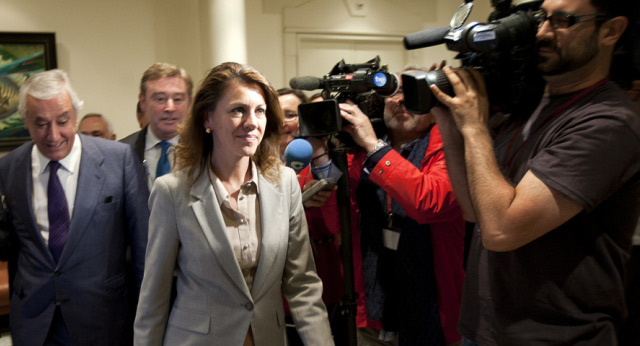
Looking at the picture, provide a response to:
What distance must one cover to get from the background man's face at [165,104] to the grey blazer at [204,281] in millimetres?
825

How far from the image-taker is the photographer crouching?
1.70 metres

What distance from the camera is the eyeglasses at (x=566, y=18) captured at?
1102mm

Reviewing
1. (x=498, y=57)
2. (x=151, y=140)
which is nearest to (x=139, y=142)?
(x=151, y=140)

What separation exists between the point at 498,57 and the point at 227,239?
2.80ft

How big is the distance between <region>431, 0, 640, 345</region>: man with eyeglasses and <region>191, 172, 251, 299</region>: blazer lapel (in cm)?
66

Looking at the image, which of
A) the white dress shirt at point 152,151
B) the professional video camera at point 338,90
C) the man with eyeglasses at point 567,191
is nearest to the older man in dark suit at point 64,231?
the white dress shirt at point 152,151

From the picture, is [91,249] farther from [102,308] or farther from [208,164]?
[208,164]

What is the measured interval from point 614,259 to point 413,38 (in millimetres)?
735

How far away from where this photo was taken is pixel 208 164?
5.10 ft

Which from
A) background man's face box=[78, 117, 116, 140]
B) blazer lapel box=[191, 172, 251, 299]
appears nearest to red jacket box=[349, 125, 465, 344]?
blazer lapel box=[191, 172, 251, 299]

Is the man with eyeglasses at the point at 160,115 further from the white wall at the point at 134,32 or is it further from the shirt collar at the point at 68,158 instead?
the white wall at the point at 134,32

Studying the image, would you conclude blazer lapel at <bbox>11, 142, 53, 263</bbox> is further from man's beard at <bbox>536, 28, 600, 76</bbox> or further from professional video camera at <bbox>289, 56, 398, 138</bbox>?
man's beard at <bbox>536, 28, 600, 76</bbox>

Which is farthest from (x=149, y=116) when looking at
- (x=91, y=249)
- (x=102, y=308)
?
(x=102, y=308)

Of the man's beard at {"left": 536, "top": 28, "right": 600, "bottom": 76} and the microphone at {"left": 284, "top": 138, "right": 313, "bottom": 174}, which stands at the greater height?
the man's beard at {"left": 536, "top": 28, "right": 600, "bottom": 76}
